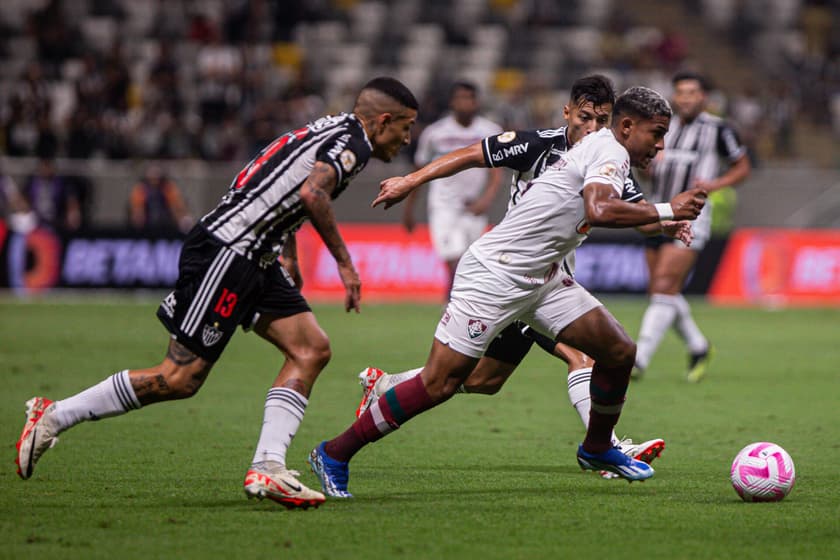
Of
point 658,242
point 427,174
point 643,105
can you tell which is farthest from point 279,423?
point 658,242

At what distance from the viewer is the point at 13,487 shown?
22.4 feet

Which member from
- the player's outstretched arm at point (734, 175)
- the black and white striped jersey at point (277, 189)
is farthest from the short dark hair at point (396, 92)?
the player's outstretched arm at point (734, 175)

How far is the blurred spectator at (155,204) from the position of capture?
73.9ft

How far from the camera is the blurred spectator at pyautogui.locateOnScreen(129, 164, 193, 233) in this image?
73.9ft

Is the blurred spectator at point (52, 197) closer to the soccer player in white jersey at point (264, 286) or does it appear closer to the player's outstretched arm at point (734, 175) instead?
the player's outstretched arm at point (734, 175)

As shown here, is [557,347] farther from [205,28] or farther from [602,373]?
[205,28]

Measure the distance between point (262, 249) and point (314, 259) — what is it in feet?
50.4

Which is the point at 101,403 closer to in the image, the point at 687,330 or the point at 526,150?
the point at 526,150

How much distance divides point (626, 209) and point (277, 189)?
1717mm

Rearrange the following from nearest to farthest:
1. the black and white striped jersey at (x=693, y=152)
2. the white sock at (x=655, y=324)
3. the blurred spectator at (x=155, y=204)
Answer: the white sock at (x=655, y=324)
the black and white striped jersey at (x=693, y=152)
the blurred spectator at (x=155, y=204)

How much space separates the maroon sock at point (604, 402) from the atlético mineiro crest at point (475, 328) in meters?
0.88

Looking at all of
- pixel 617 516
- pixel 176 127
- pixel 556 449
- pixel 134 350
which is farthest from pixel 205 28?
pixel 617 516

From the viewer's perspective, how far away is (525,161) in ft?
24.3

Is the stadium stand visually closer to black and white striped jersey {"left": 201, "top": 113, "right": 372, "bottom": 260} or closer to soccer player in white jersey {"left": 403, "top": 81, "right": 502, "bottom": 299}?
soccer player in white jersey {"left": 403, "top": 81, "right": 502, "bottom": 299}
